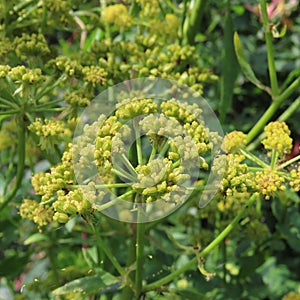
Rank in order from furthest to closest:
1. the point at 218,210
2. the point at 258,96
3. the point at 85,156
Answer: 1. the point at 258,96
2. the point at 218,210
3. the point at 85,156

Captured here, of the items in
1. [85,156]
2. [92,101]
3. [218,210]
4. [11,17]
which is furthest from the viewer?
[218,210]

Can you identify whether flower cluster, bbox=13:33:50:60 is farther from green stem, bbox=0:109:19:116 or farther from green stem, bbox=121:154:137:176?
green stem, bbox=121:154:137:176

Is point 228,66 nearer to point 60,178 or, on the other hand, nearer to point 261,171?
point 261,171

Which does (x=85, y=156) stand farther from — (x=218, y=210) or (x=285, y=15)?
(x=285, y=15)

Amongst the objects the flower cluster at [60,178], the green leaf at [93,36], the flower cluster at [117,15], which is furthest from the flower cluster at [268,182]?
the green leaf at [93,36]

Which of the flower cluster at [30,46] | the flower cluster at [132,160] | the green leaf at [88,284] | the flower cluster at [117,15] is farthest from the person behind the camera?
the flower cluster at [117,15]

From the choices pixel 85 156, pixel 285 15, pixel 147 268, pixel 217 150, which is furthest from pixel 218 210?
pixel 285 15

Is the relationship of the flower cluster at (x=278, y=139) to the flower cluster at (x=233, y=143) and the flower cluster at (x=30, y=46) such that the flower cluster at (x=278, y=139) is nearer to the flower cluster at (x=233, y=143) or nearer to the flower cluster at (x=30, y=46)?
the flower cluster at (x=233, y=143)

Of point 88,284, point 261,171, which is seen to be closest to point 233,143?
point 261,171
